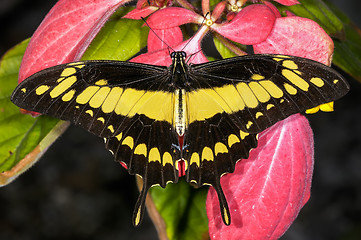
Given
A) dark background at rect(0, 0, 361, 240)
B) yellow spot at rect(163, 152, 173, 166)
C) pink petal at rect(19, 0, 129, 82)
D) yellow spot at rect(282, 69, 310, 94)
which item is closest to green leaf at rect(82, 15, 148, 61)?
pink petal at rect(19, 0, 129, 82)

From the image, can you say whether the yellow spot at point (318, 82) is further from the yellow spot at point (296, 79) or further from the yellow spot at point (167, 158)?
the yellow spot at point (167, 158)

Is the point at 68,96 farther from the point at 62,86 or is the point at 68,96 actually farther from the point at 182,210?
the point at 182,210

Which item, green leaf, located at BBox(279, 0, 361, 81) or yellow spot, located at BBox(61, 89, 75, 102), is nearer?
yellow spot, located at BBox(61, 89, 75, 102)

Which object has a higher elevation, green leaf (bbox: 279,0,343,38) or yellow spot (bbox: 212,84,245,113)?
green leaf (bbox: 279,0,343,38)

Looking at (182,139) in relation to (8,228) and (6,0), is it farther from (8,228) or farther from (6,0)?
(6,0)

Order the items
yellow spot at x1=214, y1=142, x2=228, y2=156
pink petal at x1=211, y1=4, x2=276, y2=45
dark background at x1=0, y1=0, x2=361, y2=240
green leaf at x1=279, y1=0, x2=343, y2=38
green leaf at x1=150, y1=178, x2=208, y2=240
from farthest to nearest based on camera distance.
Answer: dark background at x1=0, y1=0, x2=361, y2=240, green leaf at x1=150, y1=178, x2=208, y2=240, green leaf at x1=279, y1=0, x2=343, y2=38, yellow spot at x1=214, y1=142, x2=228, y2=156, pink petal at x1=211, y1=4, x2=276, y2=45

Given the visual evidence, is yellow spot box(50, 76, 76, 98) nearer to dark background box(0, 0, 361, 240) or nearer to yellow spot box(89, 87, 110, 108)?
yellow spot box(89, 87, 110, 108)

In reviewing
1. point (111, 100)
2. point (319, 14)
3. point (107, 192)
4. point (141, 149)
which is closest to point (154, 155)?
point (141, 149)

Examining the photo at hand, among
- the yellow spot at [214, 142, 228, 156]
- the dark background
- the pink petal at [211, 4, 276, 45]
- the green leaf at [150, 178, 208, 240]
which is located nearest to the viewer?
the pink petal at [211, 4, 276, 45]
